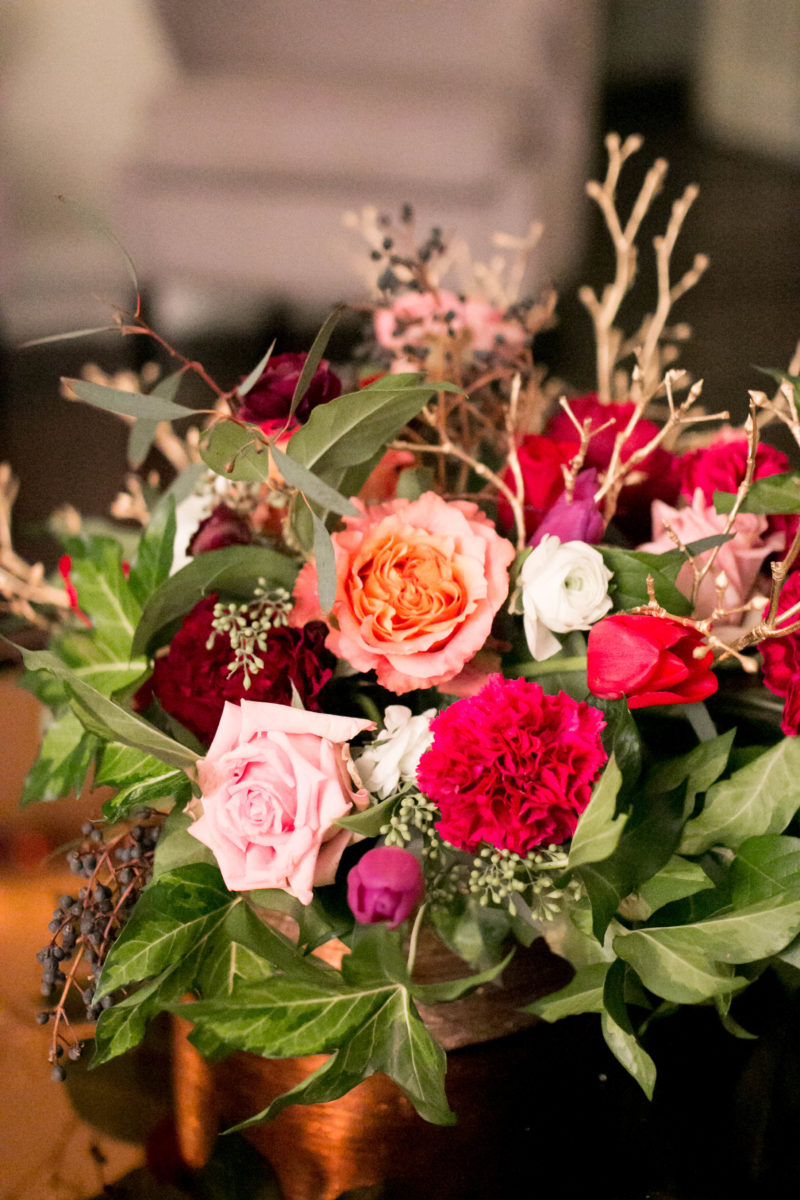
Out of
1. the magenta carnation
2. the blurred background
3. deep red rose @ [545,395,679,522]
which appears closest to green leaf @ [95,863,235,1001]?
the magenta carnation

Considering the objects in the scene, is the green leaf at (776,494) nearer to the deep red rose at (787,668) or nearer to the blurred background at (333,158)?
the deep red rose at (787,668)

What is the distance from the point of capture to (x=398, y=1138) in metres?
0.51

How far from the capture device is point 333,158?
9.12 ft

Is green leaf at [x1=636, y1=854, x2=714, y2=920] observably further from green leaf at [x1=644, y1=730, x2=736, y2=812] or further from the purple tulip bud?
the purple tulip bud

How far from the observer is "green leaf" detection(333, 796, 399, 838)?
1.53 ft

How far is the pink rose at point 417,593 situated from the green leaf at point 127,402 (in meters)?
0.11

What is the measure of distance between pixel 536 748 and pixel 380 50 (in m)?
2.93

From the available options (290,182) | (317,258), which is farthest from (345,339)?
(290,182)

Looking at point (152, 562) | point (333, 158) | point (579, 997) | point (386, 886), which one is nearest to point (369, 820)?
point (386, 886)

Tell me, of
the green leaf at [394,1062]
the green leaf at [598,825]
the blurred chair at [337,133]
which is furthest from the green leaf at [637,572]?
A: the blurred chair at [337,133]

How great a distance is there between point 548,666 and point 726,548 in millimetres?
127

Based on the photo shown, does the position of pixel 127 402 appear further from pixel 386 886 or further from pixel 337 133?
pixel 337 133

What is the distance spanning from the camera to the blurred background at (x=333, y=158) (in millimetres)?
2707

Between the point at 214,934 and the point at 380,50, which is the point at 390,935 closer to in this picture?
the point at 214,934
